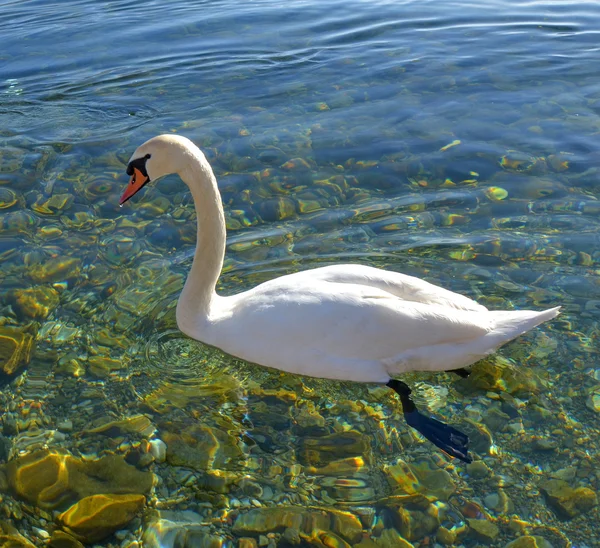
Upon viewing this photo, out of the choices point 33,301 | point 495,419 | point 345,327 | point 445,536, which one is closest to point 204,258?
point 345,327

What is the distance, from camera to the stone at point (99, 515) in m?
3.97

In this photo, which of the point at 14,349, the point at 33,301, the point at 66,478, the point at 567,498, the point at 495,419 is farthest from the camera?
the point at 33,301

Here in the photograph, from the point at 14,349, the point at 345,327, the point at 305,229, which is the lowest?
the point at 305,229

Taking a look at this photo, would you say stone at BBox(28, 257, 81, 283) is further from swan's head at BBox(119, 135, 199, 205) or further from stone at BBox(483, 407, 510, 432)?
stone at BBox(483, 407, 510, 432)

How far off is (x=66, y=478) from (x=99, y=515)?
0.38 m

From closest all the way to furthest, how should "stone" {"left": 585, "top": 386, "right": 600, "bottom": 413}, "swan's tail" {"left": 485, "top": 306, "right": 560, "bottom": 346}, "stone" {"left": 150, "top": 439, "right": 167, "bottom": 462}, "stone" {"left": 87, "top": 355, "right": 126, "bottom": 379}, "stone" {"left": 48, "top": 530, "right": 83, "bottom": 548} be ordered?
"stone" {"left": 48, "top": 530, "right": 83, "bottom": 548}
"stone" {"left": 150, "top": 439, "right": 167, "bottom": 462}
"stone" {"left": 585, "top": 386, "right": 600, "bottom": 413}
"swan's tail" {"left": 485, "top": 306, "right": 560, "bottom": 346}
"stone" {"left": 87, "top": 355, "right": 126, "bottom": 379}

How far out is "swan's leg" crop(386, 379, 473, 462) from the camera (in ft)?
14.3

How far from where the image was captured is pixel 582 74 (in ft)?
34.8

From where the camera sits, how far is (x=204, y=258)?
5184 mm

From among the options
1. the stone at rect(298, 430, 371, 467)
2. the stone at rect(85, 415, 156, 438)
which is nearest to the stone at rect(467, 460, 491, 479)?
the stone at rect(298, 430, 371, 467)

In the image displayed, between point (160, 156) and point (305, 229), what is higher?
point (160, 156)

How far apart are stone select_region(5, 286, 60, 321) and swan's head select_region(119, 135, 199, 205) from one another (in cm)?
148

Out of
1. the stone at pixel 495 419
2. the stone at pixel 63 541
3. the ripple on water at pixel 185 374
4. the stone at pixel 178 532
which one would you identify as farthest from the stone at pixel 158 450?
the stone at pixel 495 419

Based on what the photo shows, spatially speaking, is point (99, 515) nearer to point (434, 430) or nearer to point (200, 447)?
point (200, 447)
